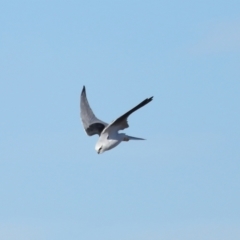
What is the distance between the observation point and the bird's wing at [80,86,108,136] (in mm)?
46781

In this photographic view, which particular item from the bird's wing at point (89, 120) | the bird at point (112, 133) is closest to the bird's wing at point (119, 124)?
the bird at point (112, 133)

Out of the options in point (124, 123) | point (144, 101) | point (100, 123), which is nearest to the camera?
point (144, 101)

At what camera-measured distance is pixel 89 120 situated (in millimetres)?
48031

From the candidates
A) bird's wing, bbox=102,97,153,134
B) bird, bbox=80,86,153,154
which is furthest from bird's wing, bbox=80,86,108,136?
bird's wing, bbox=102,97,153,134

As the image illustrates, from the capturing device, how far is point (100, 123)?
4697 centimetres

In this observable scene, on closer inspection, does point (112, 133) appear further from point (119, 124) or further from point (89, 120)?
point (89, 120)

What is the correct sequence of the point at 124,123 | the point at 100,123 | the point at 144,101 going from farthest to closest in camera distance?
the point at 100,123 < the point at 124,123 < the point at 144,101

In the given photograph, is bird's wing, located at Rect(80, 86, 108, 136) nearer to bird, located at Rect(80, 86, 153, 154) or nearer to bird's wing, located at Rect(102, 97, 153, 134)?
bird, located at Rect(80, 86, 153, 154)

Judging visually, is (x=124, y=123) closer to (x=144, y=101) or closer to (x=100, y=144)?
(x=100, y=144)

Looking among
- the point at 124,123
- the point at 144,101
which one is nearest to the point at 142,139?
the point at 124,123

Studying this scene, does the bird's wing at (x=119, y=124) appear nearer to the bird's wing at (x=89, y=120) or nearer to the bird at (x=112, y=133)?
the bird at (x=112, y=133)

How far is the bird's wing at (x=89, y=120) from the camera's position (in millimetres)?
46781

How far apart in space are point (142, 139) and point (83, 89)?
7.02 meters

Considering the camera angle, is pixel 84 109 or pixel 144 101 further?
pixel 84 109
